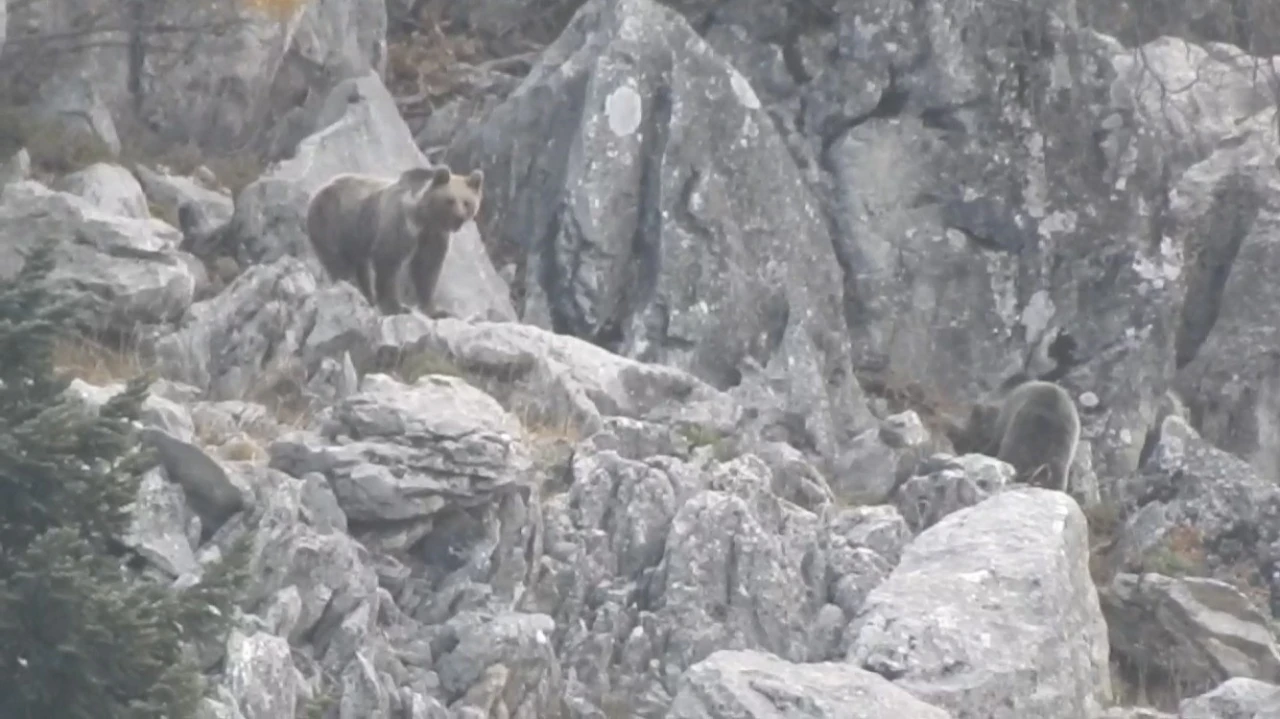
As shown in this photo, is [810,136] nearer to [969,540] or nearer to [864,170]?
[864,170]

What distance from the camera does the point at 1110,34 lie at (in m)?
20.6

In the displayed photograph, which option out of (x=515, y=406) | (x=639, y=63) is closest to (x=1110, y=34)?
(x=639, y=63)

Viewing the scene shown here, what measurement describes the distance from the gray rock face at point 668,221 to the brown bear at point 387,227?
45.7 inches

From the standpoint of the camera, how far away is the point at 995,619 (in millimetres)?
10211

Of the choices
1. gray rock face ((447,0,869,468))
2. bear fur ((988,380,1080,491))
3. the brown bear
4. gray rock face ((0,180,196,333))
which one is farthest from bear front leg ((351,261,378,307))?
bear fur ((988,380,1080,491))

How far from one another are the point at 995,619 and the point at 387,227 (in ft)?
24.5

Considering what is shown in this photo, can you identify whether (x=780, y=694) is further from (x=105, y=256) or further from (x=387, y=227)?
(x=387, y=227)

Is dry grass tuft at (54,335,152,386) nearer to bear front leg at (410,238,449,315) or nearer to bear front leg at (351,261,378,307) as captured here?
bear front leg at (351,261,378,307)

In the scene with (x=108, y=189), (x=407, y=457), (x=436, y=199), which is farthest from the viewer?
(x=436, y=199)

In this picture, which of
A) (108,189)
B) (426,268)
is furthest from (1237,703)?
(108,189)

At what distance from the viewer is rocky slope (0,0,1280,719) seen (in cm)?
1017

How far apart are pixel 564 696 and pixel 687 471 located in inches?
82.9

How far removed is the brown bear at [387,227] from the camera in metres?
16.2

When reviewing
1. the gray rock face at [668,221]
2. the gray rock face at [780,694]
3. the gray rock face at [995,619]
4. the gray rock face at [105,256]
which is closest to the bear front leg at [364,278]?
the gray rock face at [668,221]
